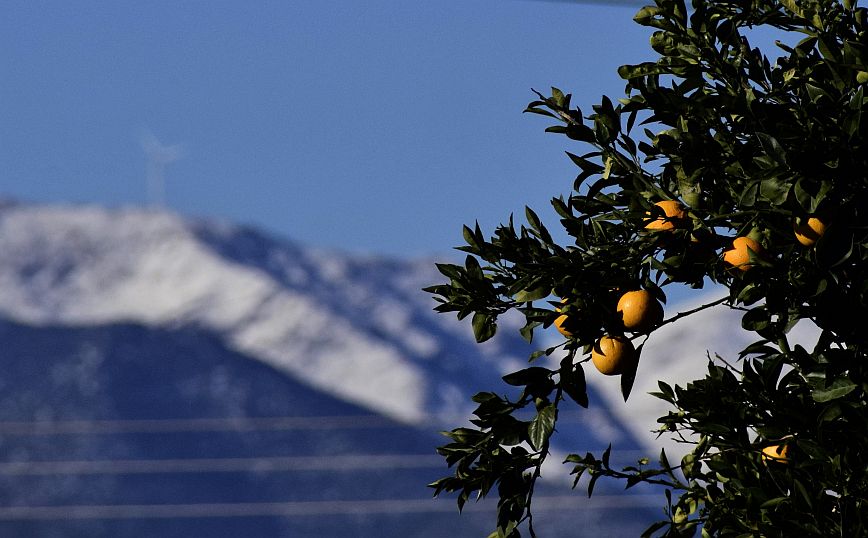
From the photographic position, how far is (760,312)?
224 cm

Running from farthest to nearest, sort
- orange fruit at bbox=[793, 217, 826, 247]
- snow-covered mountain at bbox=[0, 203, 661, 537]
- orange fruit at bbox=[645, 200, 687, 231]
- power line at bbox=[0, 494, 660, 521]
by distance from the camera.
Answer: snow-covered mountain at bbox=[0, 203, 661, 537] → power line at bbox=[0, 494, 660, 521] → orange fruit at bbox=[645, 200, 687, 231] → orange fruit at bbox=[793, 217, 826, 247]

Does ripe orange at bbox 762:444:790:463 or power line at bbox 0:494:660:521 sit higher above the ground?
power line at bbox 0:494:660:521

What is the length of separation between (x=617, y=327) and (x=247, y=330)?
120ft

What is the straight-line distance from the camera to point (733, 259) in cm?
222

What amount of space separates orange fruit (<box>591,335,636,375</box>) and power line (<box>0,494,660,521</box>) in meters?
32.1

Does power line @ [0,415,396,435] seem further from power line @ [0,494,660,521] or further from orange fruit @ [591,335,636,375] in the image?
orange fruit @ [591,335,636,375]

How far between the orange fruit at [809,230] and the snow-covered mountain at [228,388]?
1255 inches

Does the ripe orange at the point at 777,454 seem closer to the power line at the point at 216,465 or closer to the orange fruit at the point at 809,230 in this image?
the orange fruit at the point at 809,230

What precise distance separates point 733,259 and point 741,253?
0.02m

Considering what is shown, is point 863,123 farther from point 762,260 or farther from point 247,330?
point 247,330

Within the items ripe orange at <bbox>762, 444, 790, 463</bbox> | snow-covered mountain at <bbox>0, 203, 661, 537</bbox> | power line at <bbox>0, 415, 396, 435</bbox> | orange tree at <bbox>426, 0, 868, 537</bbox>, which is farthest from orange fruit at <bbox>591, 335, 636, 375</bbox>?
power line at <bbox>0, 415, 396, 435</bbox>

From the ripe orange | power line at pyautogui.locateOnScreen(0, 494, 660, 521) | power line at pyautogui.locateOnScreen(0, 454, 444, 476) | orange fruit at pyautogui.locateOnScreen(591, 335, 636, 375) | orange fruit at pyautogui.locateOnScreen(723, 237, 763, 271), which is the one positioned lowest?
the ripe orange

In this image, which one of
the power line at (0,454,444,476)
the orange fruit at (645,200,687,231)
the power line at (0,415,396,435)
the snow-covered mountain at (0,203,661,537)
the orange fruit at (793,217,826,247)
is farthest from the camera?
the power line at (0,454,444,476)

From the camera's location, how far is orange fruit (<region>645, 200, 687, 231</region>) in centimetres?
221
